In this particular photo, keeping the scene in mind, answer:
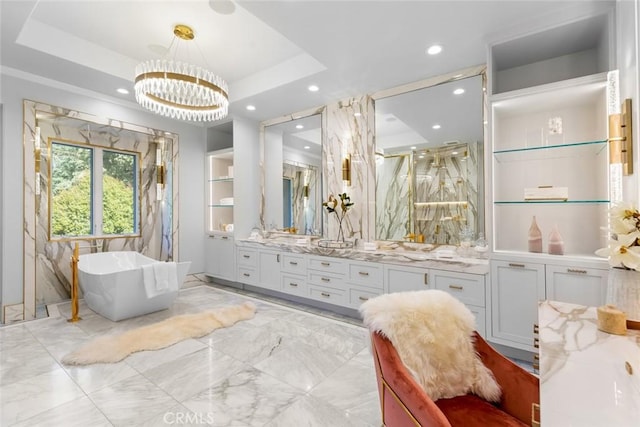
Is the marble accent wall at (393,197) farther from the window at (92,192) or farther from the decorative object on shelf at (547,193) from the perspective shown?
the window at (92,192)

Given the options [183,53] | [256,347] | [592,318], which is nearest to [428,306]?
[592,318]

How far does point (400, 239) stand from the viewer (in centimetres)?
361

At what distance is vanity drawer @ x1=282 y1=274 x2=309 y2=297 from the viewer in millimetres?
3969

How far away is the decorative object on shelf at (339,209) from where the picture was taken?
3.96 metres

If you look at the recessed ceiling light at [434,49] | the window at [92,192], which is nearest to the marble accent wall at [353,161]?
the recessed ceiling light at [434,49]

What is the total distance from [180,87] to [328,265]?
2.53 metres

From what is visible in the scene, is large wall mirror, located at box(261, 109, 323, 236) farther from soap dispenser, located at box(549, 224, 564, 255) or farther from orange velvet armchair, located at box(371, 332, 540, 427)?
orange velvet armchair, located at box(371, 332, 540, 427)

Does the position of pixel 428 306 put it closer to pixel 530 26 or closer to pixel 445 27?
pixel 445 27

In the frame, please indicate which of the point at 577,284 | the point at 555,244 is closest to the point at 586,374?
the point at 577,284

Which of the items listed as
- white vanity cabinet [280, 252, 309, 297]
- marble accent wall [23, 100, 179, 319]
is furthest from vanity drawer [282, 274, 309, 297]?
marble accent wall [23, 100, 179, 319]

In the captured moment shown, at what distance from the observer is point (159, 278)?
11.7 ft

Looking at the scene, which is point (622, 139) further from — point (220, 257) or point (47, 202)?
point (47, 202)

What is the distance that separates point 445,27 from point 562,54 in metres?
1.18

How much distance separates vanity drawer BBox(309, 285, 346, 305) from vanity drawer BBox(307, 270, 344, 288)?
0.21 feet
